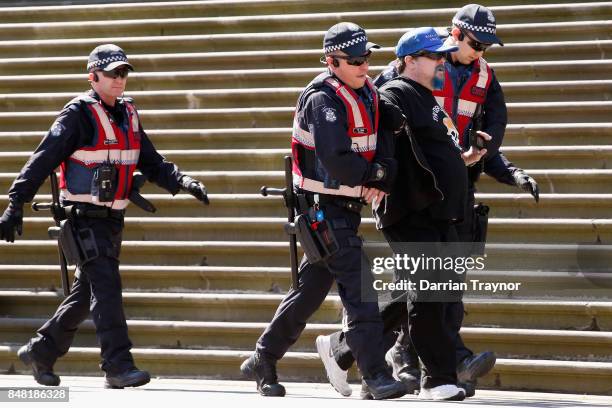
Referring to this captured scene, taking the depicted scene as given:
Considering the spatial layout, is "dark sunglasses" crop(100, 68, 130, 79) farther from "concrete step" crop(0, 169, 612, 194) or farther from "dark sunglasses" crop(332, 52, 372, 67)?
"concrete step" crop(0, 169, 612, 194)

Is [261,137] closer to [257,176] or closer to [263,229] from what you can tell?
[257,176]

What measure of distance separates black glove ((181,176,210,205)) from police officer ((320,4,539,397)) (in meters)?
1.16

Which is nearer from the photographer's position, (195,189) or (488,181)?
(195,189)

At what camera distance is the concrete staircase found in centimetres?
828

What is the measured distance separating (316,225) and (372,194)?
33cm

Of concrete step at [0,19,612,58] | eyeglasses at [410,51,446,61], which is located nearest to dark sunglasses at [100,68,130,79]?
eyeglasses at [410,51,446,61]

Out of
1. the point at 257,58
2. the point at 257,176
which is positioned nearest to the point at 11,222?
the point at 257,176

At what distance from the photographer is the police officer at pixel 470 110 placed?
7.00 metres

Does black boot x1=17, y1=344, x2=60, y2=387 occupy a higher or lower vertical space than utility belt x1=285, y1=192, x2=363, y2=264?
lower

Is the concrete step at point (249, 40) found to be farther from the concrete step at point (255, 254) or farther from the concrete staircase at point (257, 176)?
the concrete step at point (255, 254)

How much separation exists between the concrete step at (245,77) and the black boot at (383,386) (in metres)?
4.13

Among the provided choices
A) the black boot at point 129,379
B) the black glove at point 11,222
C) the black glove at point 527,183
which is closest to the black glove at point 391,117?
the black glove at point 527,183

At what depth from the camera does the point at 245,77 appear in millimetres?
10477

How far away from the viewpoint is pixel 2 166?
10.1m
